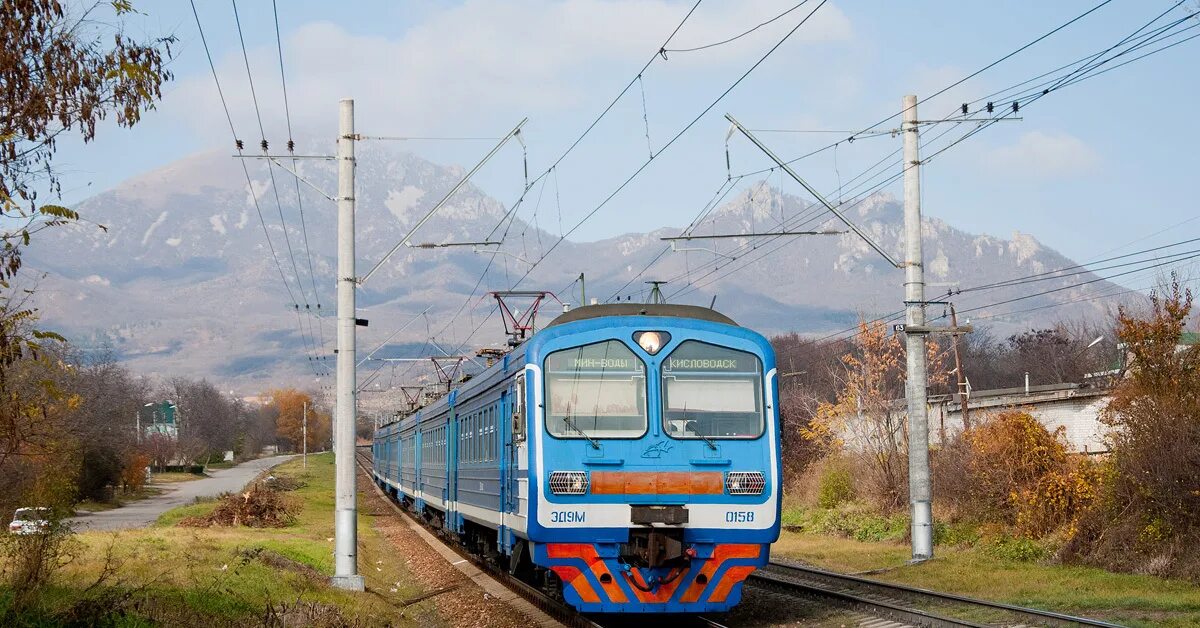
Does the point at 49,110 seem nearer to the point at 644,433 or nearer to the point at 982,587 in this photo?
the point at 644,433

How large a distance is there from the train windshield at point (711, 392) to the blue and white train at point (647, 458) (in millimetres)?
13

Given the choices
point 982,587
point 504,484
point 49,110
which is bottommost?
point 982,587

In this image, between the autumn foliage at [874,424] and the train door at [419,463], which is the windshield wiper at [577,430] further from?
the train door at [419,463]

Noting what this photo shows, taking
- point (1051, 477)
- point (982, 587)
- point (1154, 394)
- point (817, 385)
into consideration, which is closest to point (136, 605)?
point (982, 587)

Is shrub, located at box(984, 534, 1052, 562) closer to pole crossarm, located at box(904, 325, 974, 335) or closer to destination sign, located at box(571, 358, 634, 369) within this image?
pole crossarm, located at box(904, 325, 974, 335)

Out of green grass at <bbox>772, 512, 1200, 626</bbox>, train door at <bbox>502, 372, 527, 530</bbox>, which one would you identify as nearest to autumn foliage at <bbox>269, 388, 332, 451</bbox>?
green grass at <bbox>772, 512, 1200, 626</bbox>

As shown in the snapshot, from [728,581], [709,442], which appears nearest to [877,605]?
[728,581]

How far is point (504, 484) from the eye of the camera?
53.8 feet

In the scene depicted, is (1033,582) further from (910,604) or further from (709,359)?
(709,359)

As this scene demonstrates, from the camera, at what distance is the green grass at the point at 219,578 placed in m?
12.2

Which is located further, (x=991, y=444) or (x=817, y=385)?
(x=817, y=385)

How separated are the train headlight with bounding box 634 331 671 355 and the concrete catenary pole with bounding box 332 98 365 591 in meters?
5.15

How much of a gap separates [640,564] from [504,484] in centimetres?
320

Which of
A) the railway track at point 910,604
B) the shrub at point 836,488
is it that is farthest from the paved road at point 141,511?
the railway track at point 910,604
